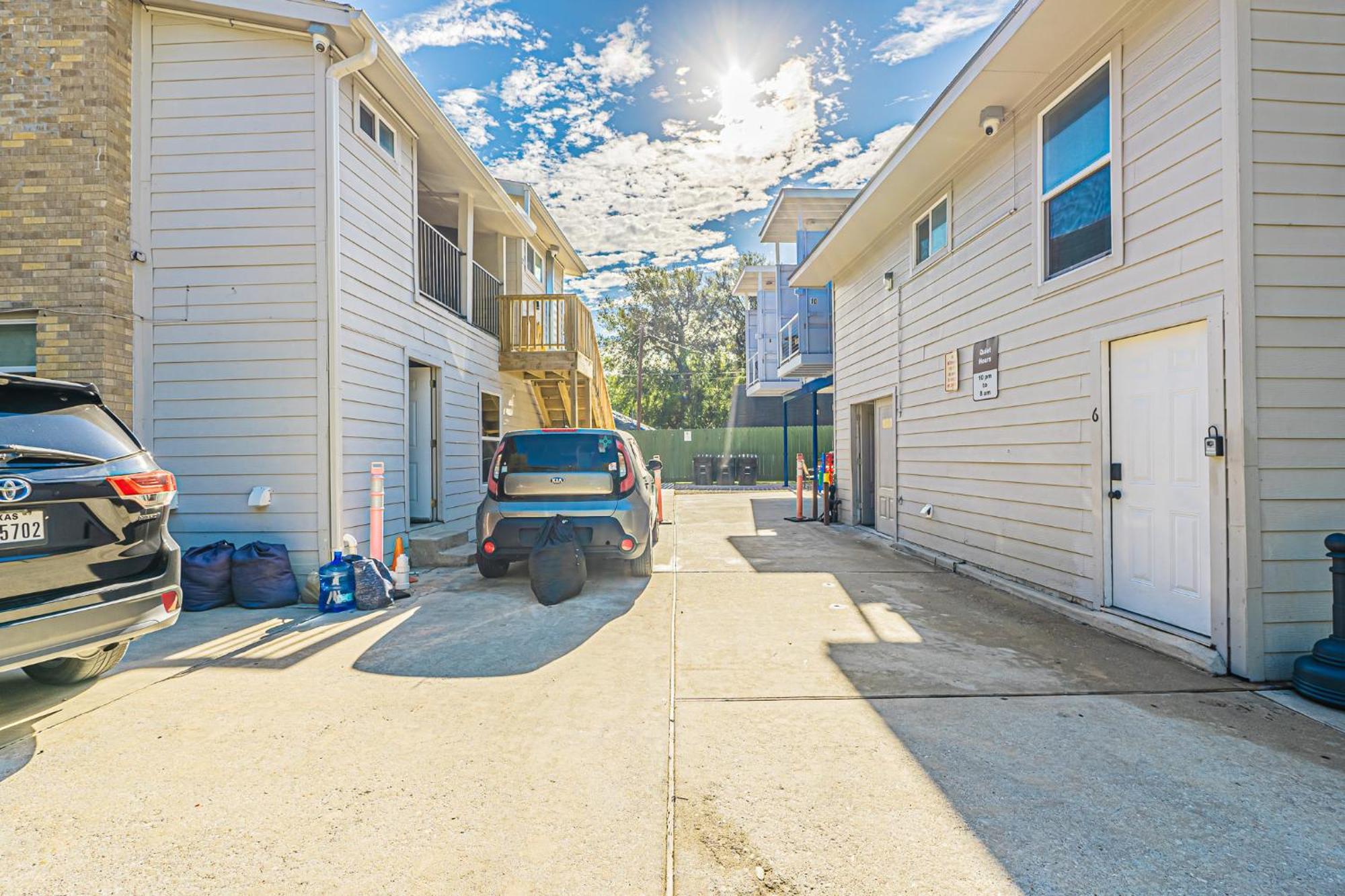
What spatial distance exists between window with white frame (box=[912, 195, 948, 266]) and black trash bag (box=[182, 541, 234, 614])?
788 cm

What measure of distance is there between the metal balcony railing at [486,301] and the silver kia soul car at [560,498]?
16.0 feet

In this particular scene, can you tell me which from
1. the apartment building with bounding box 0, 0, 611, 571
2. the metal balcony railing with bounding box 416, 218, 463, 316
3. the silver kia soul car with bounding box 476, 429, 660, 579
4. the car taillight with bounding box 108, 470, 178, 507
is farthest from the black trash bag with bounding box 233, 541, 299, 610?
the metal balcony railing with bounding box 416, 218, 463, 316

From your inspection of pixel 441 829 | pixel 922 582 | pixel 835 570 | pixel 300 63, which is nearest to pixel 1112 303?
pixel 922 582

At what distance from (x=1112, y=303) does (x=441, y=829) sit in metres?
5.24

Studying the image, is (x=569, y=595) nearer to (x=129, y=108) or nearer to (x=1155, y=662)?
(x=1155, y=662)

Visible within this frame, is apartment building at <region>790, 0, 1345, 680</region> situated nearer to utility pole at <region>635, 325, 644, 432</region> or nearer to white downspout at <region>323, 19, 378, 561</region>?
white downspout at <region>323, 19, 378, 561</region>

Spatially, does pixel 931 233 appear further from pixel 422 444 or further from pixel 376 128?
pixel 422 444

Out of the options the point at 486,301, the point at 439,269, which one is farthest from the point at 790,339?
the point at 439,269

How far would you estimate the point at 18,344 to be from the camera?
596 centimetres

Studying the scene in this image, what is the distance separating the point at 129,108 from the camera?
6.12 metres

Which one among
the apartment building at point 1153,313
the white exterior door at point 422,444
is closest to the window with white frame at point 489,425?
the white exterior door at point 422,444

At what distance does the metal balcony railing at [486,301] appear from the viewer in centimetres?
1076

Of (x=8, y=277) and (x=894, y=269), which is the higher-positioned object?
(x=894, y=269)

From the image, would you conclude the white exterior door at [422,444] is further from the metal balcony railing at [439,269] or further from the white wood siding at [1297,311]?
the white wood siding at [1297,311]
